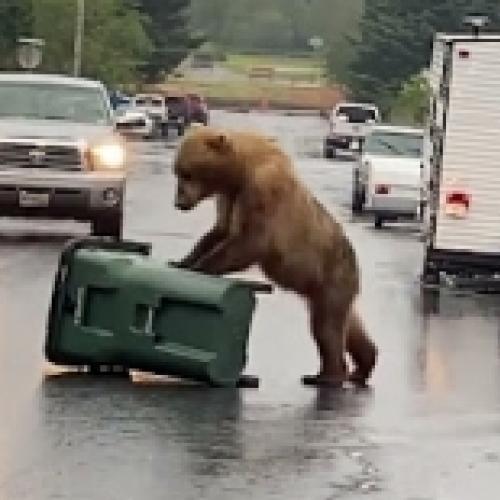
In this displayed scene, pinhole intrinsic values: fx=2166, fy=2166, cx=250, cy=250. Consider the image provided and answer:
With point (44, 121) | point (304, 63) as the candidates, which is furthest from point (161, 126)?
point (304, 63)

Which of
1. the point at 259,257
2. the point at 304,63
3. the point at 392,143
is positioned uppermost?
the point at 259,257

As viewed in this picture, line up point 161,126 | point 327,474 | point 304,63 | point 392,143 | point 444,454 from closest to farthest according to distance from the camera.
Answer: point 327,474, point 444,454, point 392,143, point 161,126, point 304,63

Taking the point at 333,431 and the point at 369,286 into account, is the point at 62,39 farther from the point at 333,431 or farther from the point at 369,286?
the point at 333,431

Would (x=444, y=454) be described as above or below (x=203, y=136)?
below

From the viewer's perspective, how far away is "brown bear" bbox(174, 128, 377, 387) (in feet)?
38.8

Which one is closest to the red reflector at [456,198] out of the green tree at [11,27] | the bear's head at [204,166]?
the bear's head at [204,166]

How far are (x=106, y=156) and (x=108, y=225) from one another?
2.54 feet

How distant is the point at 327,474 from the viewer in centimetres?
925

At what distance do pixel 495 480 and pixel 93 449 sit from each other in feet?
5.86

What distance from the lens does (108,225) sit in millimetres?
23141

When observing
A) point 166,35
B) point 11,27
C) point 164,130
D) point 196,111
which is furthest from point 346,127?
point 166,35

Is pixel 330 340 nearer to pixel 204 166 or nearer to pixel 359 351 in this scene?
pixel 359 351

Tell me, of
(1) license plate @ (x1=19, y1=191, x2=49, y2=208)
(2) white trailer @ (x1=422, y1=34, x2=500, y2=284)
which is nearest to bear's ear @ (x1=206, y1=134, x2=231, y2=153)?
(2) white trailer @ (x1=422, y1=34, x2=500, y2=284)

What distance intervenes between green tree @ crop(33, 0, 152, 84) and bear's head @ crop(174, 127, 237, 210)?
67123 mm
